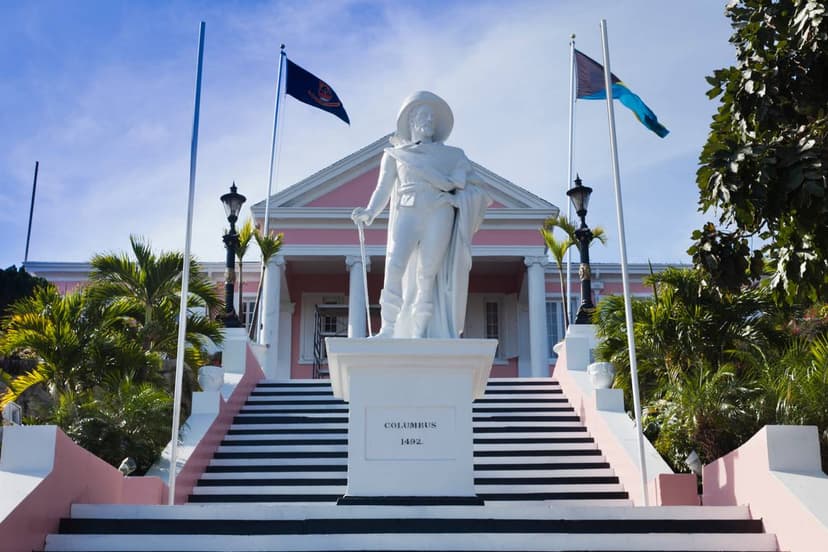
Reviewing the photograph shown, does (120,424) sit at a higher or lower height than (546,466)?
higher

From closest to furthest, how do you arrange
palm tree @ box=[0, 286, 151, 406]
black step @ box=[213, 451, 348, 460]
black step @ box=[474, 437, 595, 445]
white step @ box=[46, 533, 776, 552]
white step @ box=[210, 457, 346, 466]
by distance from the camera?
white step @ box=[46, 533, 776, 552], white step @ box=[210, 457, 346, 466], black step @ box=[213, 451, 348, 460], black step @ box=[474, 437, 595, 445], palm tree @ box=[0, 286, 151, 406]

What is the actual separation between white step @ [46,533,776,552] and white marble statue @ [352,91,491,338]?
2.30m

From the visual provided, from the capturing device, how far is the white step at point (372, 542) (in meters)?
6.60

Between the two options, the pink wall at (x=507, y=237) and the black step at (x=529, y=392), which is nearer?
the black step at (x=529, y=392)

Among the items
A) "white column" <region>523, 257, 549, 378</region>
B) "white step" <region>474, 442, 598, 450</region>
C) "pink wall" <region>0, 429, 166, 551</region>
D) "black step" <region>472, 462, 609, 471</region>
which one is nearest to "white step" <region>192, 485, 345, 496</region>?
"pink wall" <region>0, 429, 166, 551</region>

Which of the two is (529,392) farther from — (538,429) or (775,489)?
(775,489)

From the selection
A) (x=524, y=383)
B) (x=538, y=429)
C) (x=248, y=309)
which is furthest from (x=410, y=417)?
(x=248, y=309)

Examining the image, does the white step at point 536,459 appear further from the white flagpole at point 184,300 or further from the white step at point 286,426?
the white flagpole at point 184,300

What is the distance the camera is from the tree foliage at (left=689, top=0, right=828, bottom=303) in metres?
Answer: 6.62

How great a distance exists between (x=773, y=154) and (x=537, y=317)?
621 inches

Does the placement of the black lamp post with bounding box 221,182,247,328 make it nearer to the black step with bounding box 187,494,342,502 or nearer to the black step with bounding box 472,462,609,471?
the black step with bounding box 187,494,342,502

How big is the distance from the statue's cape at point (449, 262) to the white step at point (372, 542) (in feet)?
7.57

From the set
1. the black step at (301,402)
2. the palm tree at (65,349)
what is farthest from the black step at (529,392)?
the palm tree at (65,349)

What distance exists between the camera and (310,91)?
22031 mm
